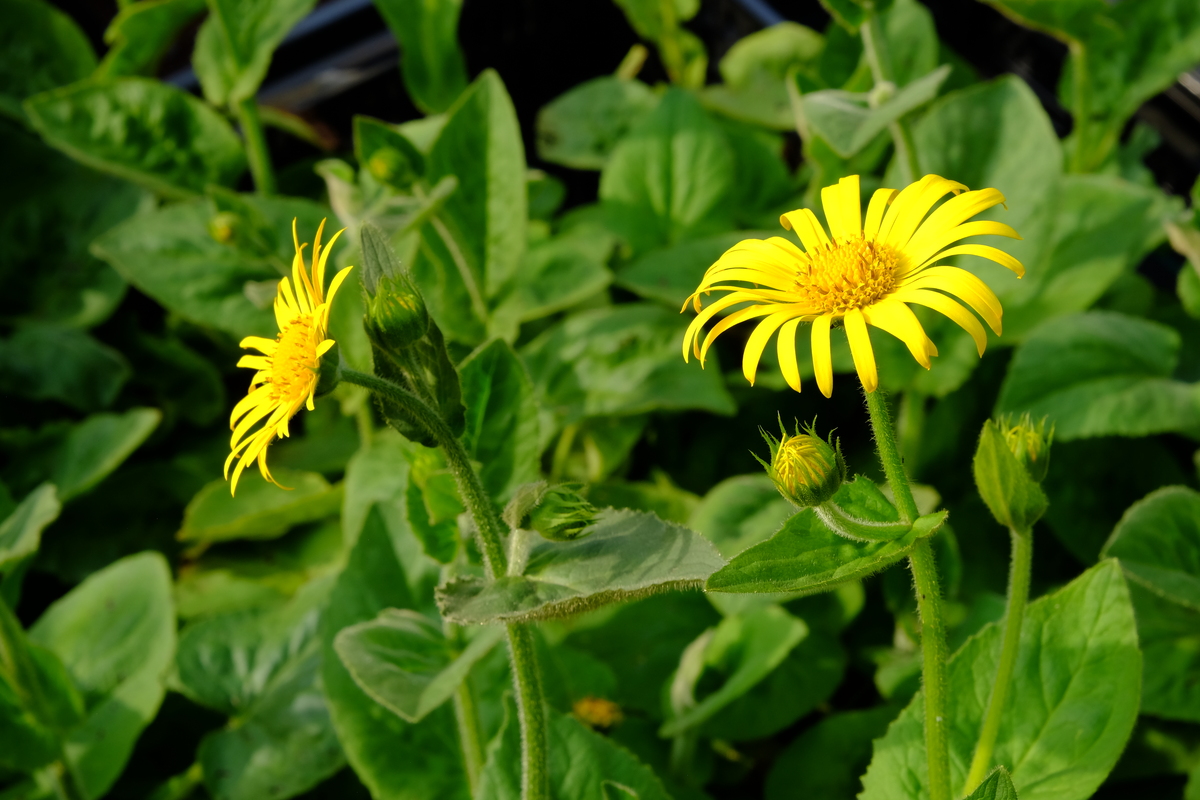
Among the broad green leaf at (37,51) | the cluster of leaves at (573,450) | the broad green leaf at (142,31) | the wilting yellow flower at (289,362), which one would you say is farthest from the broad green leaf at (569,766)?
the broad green leaf at (37,51)

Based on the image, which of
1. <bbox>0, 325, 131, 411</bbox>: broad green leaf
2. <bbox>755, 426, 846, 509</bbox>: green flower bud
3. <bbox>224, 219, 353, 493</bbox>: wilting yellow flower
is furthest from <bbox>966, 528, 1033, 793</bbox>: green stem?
<bbox>0, 325, 131, 411</bbox>: broad green leaf

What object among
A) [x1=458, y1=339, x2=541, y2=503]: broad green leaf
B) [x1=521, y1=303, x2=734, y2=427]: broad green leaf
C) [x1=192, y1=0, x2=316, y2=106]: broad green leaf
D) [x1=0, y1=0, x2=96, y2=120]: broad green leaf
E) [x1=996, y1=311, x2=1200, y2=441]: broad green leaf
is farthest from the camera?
[x1=0, y1=0, x2=96, y2=120]: broad green leaf

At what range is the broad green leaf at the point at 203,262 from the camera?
1.06m

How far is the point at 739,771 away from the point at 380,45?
3.66 ft

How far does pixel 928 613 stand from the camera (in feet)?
1.58

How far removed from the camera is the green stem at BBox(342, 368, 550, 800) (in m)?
0.49

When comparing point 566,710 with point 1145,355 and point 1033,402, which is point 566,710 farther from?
point 1145,355

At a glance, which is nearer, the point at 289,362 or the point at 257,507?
the point at 289,362

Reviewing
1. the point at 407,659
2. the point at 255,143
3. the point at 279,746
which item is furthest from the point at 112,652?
the point at 255,143

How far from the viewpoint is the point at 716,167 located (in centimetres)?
115

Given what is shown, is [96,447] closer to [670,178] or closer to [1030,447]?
[670,178]

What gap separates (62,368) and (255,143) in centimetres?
34

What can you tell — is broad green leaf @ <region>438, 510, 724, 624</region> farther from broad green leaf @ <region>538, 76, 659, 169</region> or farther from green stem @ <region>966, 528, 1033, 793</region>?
broad green leaf @ <region>538, 76, 659, 169</region>

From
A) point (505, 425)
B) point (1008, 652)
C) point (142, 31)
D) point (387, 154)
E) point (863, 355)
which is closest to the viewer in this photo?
point (863, 355)
